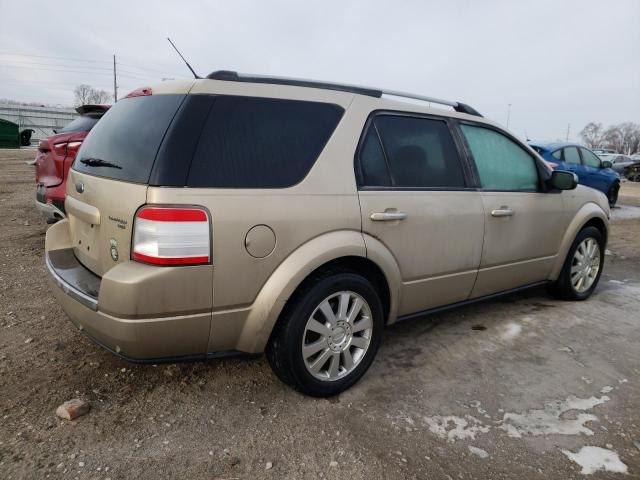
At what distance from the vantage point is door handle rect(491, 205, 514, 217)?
3.31m

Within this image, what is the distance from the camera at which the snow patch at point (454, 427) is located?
232 centimetres

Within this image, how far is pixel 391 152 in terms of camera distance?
285 cm

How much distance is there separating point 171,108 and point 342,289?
49.2 inches

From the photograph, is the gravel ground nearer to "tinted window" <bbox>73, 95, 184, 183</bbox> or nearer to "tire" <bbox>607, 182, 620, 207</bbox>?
"tinted window" <bbox>73, 95, 184, 183</bbox>

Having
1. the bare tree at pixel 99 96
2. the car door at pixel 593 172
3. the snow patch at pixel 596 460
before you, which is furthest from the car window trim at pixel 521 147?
the bare tree at pixel 99 96

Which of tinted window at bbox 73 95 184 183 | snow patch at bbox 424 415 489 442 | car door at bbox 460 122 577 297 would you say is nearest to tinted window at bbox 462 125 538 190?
car door at bbox 460 122 577 297

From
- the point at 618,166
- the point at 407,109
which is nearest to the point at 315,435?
the point at 407,109

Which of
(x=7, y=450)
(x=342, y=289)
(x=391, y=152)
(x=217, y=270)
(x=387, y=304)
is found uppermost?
(x=391, y=152)

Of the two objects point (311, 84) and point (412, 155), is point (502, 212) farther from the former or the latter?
point (311, 84)

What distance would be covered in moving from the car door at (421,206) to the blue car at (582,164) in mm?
7578

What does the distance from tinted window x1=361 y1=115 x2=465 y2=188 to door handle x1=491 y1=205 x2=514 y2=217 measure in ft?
1.11

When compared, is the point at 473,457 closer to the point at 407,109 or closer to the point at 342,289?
the point at 342,289

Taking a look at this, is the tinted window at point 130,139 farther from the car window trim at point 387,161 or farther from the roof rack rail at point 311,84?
the car window trim at point 387,161

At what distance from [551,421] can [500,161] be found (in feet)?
6.27
